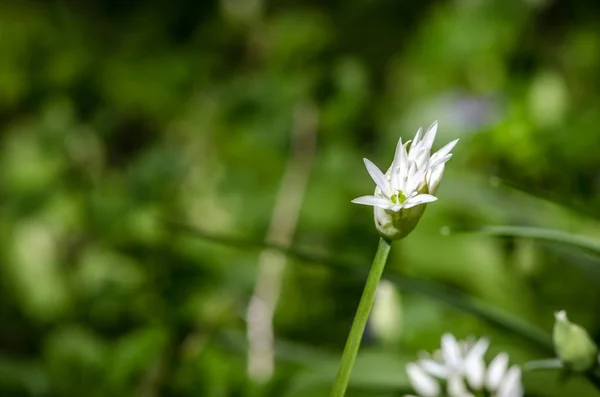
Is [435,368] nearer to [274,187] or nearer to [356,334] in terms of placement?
[356,334]

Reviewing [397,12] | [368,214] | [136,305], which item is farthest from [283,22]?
[136,305]

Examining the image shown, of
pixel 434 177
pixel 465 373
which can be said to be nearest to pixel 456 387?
pixel 465 373

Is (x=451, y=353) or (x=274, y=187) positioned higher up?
(x=274, y=187)

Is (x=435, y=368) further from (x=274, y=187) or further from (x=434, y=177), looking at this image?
(x=274, y=187)

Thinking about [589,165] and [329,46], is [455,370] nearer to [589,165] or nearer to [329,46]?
[589,165]

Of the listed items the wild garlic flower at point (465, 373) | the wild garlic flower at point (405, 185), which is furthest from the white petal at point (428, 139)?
the wild garlic flower at point (465, 373)

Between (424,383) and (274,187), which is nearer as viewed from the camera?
(424,383)

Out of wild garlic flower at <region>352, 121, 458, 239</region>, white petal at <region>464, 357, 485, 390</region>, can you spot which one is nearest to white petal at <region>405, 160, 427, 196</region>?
wild garlic flower at <region>352, 121, 458, 239</region>
